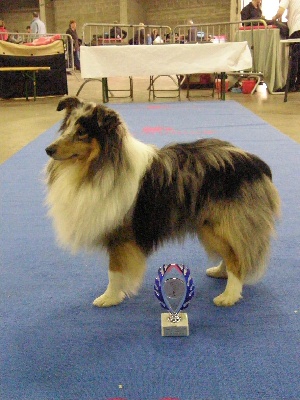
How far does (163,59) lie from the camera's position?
905cm

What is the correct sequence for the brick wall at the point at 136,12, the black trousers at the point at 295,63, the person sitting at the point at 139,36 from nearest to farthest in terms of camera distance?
1. the black trousers at the point at 295,63
2. the person sitting at the point at 139,36
3. the brick wall at the point at 136,12

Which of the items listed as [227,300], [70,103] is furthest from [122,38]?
[227,300]

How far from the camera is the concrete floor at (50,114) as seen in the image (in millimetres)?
6384

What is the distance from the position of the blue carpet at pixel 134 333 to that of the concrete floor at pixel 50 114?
3.01 metres

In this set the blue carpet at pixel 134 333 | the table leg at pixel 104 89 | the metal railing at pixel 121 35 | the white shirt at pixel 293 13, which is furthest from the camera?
the metal railing at pixel 121 35

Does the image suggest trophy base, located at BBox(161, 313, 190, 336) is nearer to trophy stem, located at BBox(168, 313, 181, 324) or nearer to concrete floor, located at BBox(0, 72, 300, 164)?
trophy stem, located at BBox(168, 313, 181, 324)

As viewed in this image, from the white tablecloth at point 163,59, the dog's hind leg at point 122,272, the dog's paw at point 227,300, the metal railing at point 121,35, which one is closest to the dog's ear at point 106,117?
the dog's hind leg at point 122,272

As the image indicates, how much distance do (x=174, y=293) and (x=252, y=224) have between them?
56 cm

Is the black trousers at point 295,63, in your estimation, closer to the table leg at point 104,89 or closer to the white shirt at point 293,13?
the white shirt at point 293,13

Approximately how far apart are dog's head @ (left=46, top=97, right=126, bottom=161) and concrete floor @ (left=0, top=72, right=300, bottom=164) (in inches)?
136

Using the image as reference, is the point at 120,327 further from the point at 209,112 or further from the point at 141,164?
the point at 209,112

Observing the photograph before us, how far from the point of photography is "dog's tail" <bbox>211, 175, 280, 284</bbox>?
214cm

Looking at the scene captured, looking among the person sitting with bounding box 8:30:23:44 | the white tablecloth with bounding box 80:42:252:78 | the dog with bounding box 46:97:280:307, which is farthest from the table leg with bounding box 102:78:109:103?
the dog with bounding box 46:97:280:307

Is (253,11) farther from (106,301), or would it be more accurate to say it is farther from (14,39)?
(106,301)
